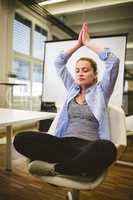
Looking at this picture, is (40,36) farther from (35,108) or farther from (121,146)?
(121,146)

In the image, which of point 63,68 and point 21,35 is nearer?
point 63,68

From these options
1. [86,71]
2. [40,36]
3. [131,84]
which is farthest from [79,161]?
[131,84]

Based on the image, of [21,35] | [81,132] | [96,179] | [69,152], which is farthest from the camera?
[21,35]

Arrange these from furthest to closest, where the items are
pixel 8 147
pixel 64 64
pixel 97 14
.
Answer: pixel 97 14, pixel 8 147, pixel 64 64

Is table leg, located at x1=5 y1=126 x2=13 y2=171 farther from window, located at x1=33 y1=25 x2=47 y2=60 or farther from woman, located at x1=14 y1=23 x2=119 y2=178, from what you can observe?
window, located at x1=33 y1=25 x2=47 y2=60

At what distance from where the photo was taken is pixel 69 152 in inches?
52.9

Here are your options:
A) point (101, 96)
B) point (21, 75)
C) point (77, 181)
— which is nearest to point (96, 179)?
point (77, 181)

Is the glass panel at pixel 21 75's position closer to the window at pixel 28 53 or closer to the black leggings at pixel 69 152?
the window at pixel 28 53

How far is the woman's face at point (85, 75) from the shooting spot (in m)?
1.66

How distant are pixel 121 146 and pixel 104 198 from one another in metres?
0.72

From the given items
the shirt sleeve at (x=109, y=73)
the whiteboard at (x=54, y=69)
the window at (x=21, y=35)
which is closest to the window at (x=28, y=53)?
the window at (x=21, y=35)

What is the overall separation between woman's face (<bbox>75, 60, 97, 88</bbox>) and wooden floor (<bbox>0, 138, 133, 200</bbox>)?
3.23ft

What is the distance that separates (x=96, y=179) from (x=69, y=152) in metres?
0.27

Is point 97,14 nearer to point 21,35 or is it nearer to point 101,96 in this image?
point 21,35
